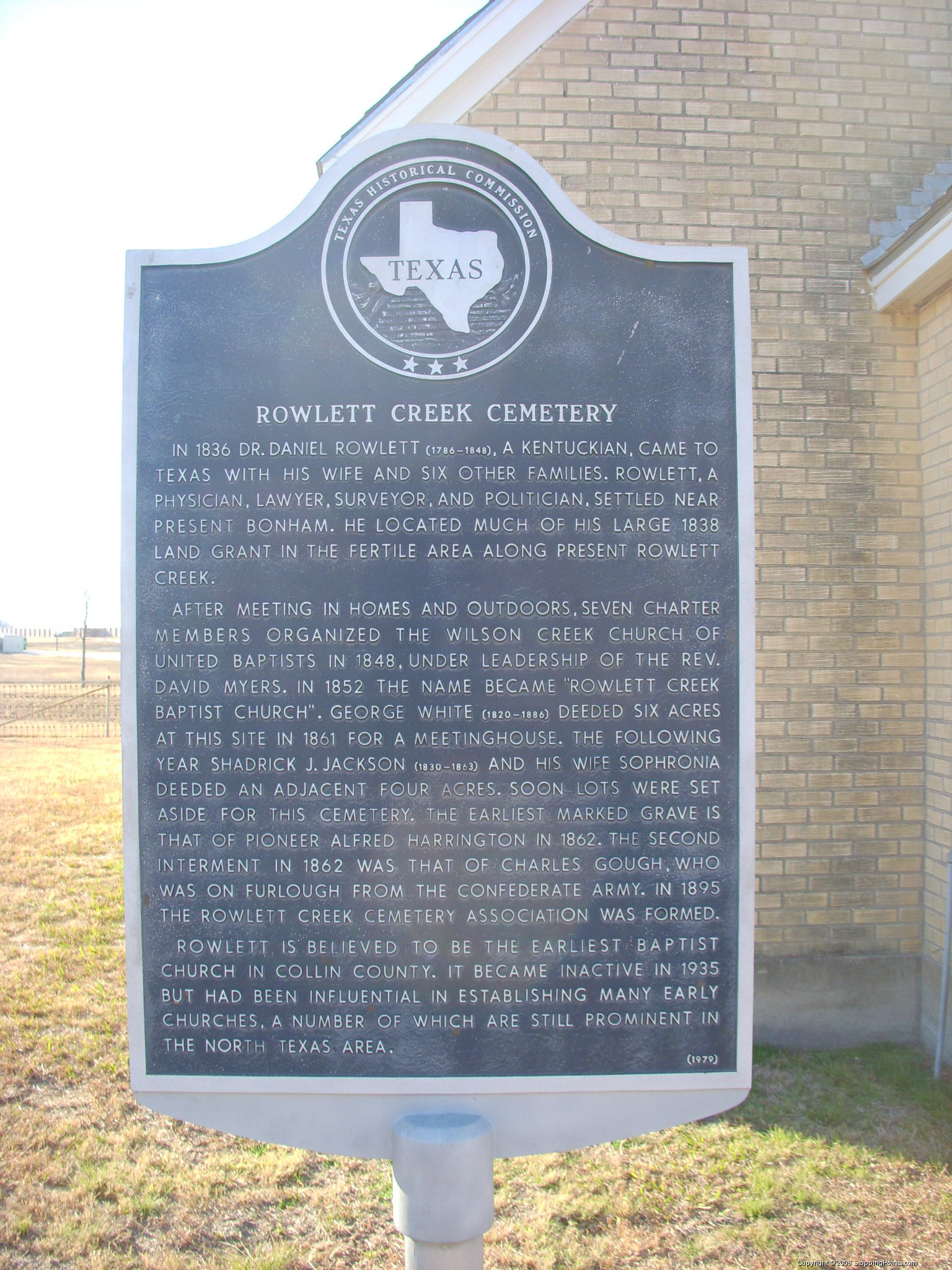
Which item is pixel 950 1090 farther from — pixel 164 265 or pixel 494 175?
pixel 164 265

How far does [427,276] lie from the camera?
7.06 feet

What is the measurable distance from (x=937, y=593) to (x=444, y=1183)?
4146 mm

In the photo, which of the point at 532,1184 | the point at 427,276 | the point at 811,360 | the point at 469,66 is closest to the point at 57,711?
the point at 469,66

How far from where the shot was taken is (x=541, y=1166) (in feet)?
12.1

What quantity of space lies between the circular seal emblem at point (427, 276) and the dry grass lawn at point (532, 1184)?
3263 millimetres

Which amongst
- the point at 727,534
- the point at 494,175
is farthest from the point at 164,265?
the point at 727,534

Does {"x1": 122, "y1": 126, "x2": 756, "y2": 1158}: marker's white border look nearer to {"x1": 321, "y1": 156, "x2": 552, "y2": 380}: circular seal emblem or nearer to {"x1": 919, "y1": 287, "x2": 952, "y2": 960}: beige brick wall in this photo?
{"x1": 321, "y1": 156, "x2": 552, "y2": 380}: circular seal emblem

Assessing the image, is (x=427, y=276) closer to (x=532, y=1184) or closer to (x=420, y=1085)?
(x=420, y=1085)

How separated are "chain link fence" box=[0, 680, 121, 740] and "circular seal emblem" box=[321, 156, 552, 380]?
14.9 m

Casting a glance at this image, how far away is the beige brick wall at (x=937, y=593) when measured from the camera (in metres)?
4.56

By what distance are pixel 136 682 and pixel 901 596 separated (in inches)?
172

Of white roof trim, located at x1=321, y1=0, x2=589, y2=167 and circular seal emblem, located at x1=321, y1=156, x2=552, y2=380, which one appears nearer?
circular seal emblem, located at x1=321, y1=156, x2=552, y2=380

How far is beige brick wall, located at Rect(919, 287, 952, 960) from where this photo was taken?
15.0 feet

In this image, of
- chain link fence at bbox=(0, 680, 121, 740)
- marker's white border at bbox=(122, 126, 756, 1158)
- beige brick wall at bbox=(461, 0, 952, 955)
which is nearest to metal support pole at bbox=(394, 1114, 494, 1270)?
marker's white border at bbox=(122, 126, 756, 1158)
